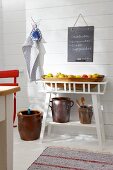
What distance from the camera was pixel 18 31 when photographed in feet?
12.6

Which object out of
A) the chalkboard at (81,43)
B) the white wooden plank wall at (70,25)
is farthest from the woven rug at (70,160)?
the chalkboard at (81,43)

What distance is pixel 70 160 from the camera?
2416 millimetres

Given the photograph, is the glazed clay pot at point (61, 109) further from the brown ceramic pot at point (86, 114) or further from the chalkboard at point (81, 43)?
the chalkboard at point (81, 43)

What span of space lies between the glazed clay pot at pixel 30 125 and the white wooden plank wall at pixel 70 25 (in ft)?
2.17

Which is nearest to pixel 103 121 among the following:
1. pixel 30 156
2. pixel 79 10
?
pixel 30 156

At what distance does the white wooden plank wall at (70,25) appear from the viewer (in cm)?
296

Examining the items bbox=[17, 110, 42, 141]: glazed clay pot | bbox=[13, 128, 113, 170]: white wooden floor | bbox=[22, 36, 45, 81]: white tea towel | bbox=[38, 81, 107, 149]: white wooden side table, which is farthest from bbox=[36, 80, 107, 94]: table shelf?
bbox=[13, 128, 113, 170]: white wooden floor

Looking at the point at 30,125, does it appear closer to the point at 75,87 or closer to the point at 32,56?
the point at 75,87

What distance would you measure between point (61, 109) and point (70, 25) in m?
1.09

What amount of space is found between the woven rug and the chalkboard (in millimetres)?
1158

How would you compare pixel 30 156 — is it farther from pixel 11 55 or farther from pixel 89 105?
pixel 11 55

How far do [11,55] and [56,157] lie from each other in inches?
79.0

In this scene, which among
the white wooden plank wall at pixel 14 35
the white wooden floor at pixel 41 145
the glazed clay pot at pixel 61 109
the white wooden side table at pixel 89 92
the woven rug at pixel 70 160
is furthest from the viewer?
the white wooden plank wall at pixel 14 35

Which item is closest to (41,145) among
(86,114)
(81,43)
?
(86,114)
